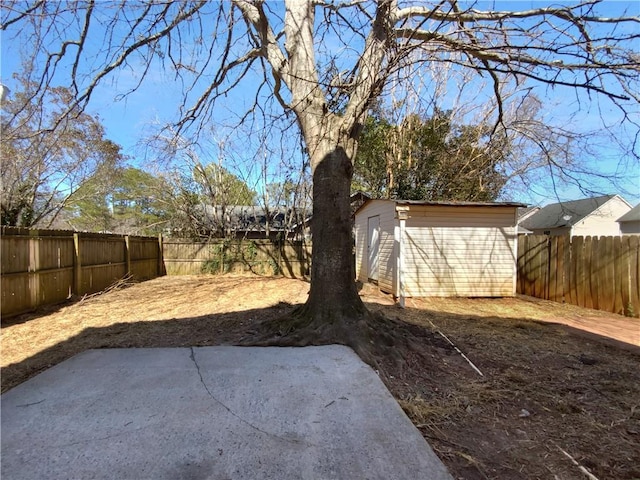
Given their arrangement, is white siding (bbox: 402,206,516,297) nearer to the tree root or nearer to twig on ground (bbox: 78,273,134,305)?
the tree root

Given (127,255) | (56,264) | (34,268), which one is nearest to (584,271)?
(34,268)

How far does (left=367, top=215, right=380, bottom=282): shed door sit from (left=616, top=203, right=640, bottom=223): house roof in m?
21.4

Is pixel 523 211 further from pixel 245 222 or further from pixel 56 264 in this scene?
pixel 56 264

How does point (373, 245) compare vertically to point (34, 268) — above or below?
above

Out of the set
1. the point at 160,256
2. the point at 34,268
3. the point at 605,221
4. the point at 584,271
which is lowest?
the point at 584,271

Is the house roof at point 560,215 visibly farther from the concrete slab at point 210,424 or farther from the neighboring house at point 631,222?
the concrete slab at point 210,424

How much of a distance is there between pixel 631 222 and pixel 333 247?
27839 millimetres

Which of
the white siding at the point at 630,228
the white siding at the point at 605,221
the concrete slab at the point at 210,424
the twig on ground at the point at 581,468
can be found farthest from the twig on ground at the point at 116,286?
the white siding at the point at 630,228

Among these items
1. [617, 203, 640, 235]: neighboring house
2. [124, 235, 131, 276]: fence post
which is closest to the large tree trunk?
[124, 235, 131, 276]: fence post

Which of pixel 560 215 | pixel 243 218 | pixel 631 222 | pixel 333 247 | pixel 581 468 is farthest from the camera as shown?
pixel 560 215

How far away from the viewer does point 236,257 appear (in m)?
15.1

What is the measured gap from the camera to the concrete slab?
1.84 meters

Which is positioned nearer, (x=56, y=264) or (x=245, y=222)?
(x=56, y=264)

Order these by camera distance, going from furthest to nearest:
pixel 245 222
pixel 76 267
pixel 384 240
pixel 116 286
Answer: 1. pixel 245 222
2. pixel 116 286
3. pixel 384 240
4. pixel 76 267
